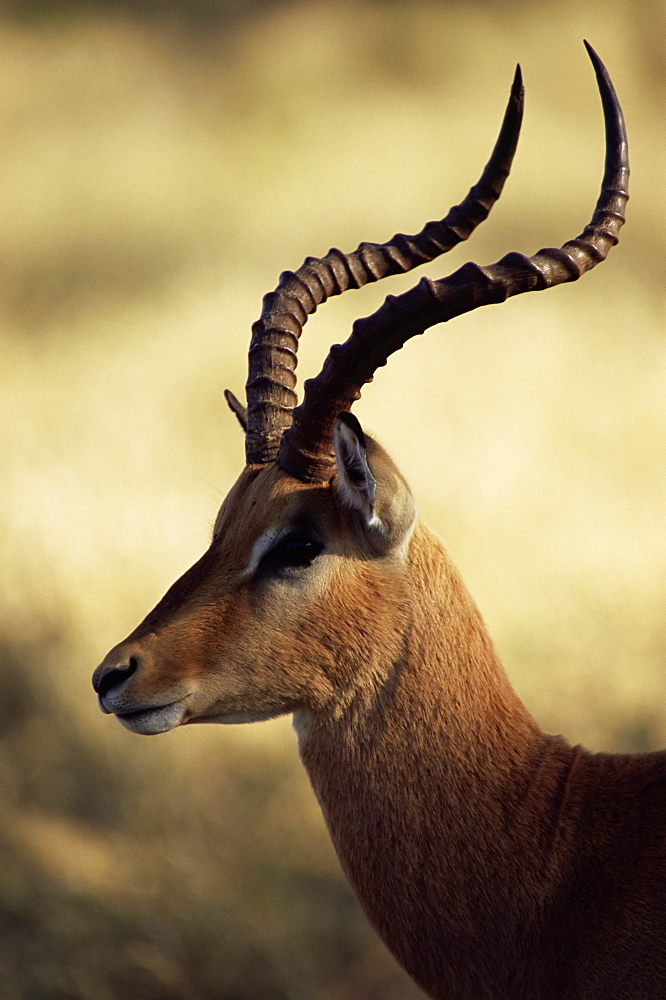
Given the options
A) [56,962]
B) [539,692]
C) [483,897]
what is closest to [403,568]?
[483,897]

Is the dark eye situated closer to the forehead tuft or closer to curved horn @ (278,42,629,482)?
the forehead tuft

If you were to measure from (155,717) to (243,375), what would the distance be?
4.51 metres

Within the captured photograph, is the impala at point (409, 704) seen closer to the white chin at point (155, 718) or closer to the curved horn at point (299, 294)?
the white chin at point (155, 718)

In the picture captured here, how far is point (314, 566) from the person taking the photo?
10.8 feet

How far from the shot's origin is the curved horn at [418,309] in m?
3.10

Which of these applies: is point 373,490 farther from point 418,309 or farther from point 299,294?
point 299,294

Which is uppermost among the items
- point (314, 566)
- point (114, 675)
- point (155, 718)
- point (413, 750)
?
point (314, 566)

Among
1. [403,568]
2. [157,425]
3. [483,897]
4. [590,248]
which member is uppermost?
[157,425]

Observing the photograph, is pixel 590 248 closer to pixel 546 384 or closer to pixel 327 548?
pixel 327 548

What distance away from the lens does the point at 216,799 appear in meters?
6.45

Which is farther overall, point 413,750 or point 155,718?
point 413,750

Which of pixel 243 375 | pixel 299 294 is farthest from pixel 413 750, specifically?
pixel 243 375

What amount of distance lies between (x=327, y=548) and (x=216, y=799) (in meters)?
3.62

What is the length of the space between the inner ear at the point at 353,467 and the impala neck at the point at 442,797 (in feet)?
1.01
